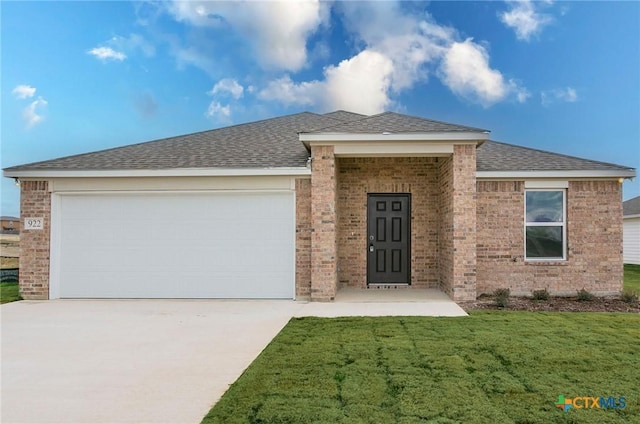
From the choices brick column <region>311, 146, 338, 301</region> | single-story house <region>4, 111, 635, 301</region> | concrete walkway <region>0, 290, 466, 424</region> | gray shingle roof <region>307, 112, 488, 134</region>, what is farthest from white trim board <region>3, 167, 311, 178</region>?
concrete walkway <region>0, 290, 466, 424</region>

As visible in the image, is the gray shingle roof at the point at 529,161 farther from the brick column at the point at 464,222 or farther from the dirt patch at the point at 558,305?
the dirt patch at the point at 558,305

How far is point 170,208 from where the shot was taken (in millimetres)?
9938

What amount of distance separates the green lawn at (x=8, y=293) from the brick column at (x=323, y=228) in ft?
23.4

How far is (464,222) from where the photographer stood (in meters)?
9.04

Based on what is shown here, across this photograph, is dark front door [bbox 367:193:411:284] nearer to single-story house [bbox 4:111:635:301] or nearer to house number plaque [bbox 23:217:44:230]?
single-story house [bbox 4:111:635:301]

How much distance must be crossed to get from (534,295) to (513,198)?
7.56ft

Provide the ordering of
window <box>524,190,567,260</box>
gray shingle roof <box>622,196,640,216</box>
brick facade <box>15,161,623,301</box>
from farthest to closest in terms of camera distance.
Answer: gray shingle roof <box>622,196,640,216</box> < window <box>524,190,567,260</box> < brick facade <box>15,161,623,301</box>

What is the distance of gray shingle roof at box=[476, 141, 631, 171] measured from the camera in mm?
9922

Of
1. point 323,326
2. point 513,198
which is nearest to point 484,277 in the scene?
point 513,198

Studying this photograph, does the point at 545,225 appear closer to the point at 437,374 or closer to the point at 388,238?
the point at 388,238

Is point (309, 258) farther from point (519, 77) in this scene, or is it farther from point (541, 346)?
A: point (519, 77)

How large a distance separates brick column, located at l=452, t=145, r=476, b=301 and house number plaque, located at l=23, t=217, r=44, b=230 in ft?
31.5

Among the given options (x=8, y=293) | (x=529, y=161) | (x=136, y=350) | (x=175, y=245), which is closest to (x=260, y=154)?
(x=175, y=245)

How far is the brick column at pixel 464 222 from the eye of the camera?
9.01 meters
